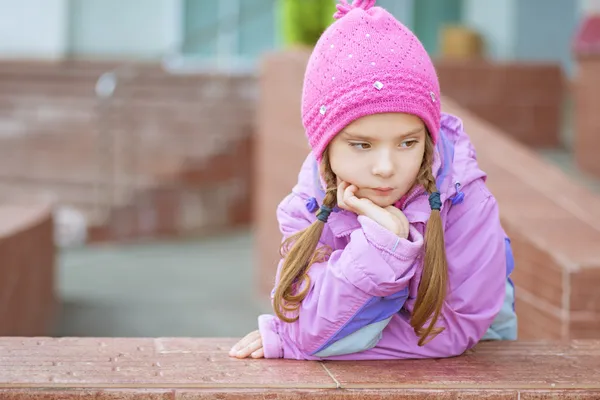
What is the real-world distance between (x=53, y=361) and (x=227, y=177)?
866 cm

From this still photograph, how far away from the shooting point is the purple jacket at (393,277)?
2027 mm

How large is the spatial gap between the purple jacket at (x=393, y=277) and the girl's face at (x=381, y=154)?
66 mm

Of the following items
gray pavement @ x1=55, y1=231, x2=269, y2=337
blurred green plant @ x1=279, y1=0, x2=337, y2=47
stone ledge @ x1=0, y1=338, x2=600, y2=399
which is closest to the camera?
stone ledge @ x1=0, y1=338, x2=600, y2=399

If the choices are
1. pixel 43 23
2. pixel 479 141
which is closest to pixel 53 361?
pixel 479 141

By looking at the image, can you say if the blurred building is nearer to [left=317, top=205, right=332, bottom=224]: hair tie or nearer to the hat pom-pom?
the hat pom-pom

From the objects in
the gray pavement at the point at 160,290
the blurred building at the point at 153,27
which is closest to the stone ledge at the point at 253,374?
the gray pavement at the point at 160,290

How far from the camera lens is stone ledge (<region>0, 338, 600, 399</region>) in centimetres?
195

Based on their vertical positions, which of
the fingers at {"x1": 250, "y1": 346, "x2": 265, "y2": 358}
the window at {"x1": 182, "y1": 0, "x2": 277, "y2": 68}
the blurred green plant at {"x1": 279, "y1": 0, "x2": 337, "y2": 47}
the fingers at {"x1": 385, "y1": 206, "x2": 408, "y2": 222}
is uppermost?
the fingers at {"x1": 385, "y1": 206, "x2": 408, "y2": 222}

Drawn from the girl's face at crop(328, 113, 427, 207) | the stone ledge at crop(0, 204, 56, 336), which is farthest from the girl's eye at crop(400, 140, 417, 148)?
the stone ledge at crop(0, 204, 56, 336)

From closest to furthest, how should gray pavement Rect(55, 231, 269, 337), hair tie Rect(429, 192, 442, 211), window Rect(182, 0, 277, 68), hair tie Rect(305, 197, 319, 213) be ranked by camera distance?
hair tie Rect(429, 192, 442, 211) → hair tie Rect(305, 197, 319, 213) → gray pavement Rect(55, 231, 269, 337) → window Rect(182, 0, 277, 68)

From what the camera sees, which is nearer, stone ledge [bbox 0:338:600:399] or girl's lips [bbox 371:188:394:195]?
stone ledge [bbox 0:338:600:399]

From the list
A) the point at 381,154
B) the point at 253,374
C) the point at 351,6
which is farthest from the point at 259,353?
the point at 351,6

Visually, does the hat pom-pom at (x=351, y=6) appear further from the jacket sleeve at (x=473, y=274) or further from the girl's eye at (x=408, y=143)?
the jacket sleeve at (x=473, y=274)

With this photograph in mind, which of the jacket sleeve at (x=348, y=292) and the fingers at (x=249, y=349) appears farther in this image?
the fingers at (x=249, y=349)
